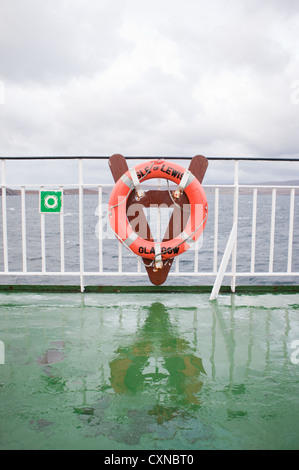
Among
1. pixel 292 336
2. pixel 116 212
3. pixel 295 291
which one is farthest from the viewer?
pixel 295 291

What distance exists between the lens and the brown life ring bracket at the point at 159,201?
8.66ft

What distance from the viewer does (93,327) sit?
2.02m

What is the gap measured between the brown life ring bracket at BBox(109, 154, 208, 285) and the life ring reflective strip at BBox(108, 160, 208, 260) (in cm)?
6

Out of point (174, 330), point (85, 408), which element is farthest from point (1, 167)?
point (85, 408)

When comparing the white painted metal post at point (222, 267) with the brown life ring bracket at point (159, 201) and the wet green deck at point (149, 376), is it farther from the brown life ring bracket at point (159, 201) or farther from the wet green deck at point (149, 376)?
the brown life ring bracket at point (159, 201)

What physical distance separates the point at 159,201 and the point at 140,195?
150 mm

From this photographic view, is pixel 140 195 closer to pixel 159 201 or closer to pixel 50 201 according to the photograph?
pixel 159 201

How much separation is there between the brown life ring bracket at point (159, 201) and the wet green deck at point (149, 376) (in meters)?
0.34

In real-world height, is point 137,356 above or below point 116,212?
below

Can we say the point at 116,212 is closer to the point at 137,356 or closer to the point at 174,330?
the point at 174,330

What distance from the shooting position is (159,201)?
8.67 feet

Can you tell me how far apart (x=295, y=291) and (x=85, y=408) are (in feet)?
7.01
